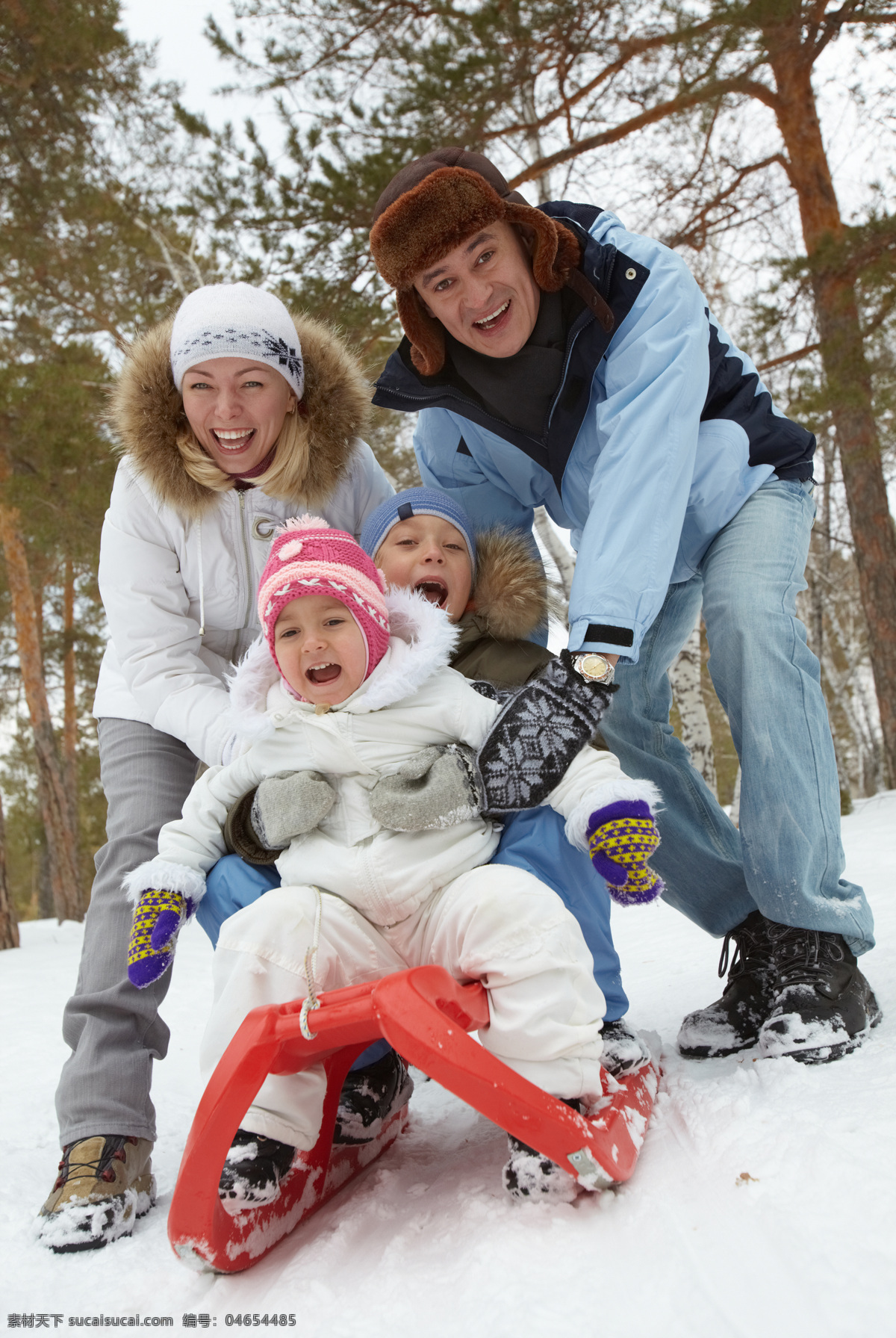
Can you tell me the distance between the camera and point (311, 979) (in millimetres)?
1490

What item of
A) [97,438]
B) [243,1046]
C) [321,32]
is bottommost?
[243,1046]

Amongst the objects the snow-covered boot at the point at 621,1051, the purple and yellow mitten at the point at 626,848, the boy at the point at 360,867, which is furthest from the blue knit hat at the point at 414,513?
the snow-covered boot at the point at 621,1051

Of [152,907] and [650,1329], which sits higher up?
[152,907]

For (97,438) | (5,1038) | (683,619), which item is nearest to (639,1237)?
(683,619)

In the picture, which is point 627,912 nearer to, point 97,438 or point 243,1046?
point 243,1046

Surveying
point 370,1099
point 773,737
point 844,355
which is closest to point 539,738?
point 773,737

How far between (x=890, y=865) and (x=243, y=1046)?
3.20 metres

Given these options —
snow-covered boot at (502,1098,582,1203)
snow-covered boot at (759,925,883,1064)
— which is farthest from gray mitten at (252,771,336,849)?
snow-covered boot at (759,925,883,1064)

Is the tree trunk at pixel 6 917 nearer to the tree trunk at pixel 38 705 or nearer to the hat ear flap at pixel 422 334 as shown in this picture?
the tree trunk at pixel 38 705

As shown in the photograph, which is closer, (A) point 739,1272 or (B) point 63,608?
(A) point 739,1272

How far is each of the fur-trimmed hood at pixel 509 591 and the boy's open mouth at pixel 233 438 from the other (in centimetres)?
56

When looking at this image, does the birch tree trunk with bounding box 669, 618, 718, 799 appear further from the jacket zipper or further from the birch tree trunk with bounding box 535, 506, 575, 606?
the jacket zipper

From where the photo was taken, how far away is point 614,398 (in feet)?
6.15

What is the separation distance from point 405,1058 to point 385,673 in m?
Answer: 0.69
